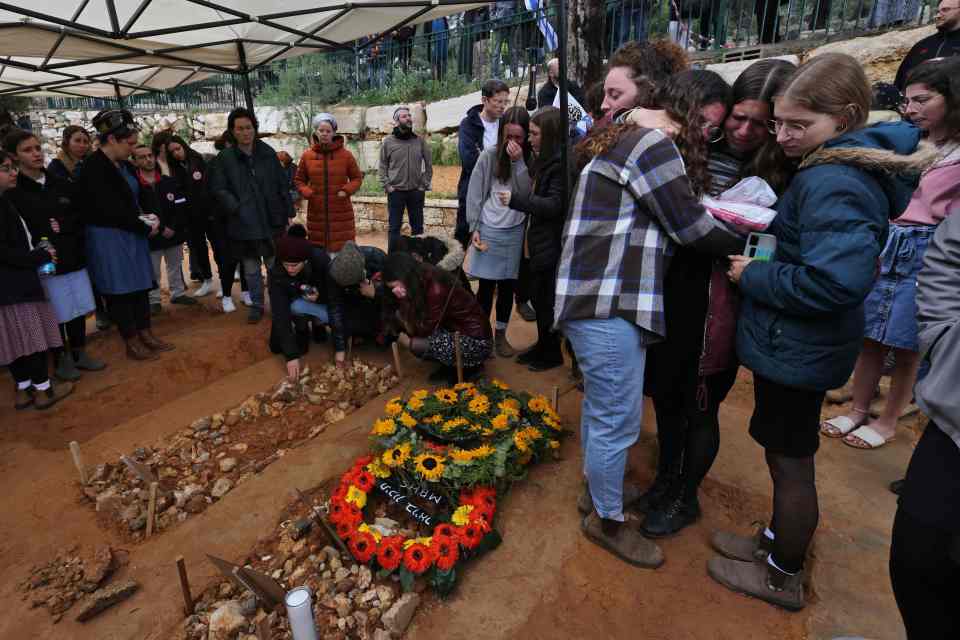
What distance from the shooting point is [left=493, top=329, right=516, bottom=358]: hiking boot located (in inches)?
161

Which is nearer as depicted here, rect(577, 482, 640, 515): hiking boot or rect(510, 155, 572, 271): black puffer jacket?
rect(577, 482, 640, 515): hiking boot

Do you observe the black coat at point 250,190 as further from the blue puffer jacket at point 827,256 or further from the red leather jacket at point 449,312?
the blue puffer jacket at point 827,256

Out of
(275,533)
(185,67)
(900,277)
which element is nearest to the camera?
(275,533)

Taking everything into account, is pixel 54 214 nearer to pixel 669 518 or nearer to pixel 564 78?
pixel 564 78

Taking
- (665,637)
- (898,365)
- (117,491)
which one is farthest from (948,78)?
(117,491)

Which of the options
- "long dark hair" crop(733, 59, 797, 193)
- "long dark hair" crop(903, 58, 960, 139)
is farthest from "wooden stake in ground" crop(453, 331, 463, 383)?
"long dark hair" crop(903, 58, 960, 139)

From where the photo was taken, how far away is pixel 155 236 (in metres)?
4.82

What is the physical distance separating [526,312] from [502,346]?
2.95ft

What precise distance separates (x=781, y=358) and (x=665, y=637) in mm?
1051

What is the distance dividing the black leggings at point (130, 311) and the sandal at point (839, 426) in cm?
499

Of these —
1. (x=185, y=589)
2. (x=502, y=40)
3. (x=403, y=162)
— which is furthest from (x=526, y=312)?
(x=502, y=40)

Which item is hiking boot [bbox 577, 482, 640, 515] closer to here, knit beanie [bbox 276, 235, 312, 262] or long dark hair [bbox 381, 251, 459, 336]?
long dark hair [bbox 381, 251, 459, 336]

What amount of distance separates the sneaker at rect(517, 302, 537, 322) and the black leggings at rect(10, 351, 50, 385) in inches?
144

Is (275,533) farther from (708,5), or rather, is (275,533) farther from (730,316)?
(708,5)
